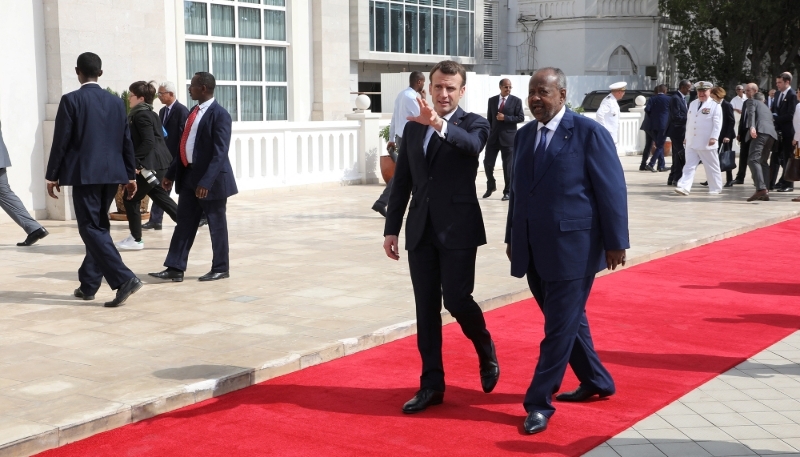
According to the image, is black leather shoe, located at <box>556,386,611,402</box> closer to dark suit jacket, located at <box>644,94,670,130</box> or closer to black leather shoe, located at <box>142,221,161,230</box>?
black leather shoe, located at <box>142,221,161,230</box>

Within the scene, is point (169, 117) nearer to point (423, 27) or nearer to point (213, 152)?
point (213, 152)

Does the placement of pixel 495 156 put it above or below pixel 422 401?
above

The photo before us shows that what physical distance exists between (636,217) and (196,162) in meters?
6.78

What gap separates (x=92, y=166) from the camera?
749 cm

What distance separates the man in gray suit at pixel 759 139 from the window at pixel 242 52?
8.89 metres

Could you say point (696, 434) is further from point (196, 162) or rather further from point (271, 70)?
point (271, 70)

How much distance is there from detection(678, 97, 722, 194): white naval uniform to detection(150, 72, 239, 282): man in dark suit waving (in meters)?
9.22

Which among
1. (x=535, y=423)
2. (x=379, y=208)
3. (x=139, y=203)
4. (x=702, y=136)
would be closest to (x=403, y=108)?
(x=379, y=208)

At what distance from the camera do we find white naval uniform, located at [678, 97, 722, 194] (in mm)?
15461

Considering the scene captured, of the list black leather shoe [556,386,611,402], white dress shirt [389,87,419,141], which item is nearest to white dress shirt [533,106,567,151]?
black leather shoe [556,386,611,402]

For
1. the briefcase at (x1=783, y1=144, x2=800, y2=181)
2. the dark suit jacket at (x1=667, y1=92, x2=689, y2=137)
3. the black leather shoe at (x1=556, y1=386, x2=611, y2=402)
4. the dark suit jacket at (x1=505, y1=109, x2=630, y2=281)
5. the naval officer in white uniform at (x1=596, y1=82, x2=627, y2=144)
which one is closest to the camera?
the dark suit jacket at (x1=505, y1=109, x2=630, y2=281)

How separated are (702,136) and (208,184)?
9.62m

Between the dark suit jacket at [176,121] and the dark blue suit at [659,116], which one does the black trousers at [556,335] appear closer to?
the dark suit jacket at [176,121]

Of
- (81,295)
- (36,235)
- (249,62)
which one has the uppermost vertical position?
(249,62)
